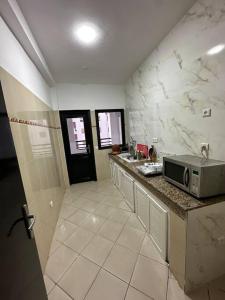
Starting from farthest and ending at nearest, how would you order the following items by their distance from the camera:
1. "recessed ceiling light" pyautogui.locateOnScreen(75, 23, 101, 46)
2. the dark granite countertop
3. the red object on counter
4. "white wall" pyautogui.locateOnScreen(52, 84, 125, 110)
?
"white wall" pyautogui.locateOnScreen(52, 84, 125, 110)
the red object on counter
"recessed ceiling light" pyautogui.locateOnScreen(75, 23, 101, 46)
the dark granite countertop

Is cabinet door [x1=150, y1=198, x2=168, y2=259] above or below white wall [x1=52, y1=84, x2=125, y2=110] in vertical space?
below

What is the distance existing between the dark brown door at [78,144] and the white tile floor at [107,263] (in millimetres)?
1543

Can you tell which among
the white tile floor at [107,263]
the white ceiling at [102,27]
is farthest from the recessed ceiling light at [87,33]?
the white tile floor at [107,263]

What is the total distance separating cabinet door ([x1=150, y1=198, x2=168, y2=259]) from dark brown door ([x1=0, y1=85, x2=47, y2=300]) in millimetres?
1216

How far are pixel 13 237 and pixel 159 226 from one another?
143cm

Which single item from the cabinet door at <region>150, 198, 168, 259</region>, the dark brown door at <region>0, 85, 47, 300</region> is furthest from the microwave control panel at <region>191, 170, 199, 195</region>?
the dark brown door at <region>0, 85, 47, 300</region>

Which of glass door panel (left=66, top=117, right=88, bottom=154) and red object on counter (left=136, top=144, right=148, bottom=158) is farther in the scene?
glass door panel (left=66, top=117, right=88, bottom=154)

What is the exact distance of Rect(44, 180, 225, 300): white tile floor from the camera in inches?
53.5

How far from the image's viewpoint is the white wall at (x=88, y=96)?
3.66 m

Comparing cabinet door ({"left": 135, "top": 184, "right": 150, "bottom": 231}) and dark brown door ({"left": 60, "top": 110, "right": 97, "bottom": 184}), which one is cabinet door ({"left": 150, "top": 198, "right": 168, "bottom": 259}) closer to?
cabinet door ({"left": 135, "top": 184, "right": 150, "bottom": 231})

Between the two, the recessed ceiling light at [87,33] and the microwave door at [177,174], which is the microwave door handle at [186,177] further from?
the recessed ceiling light at [87,33]

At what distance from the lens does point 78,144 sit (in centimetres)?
404

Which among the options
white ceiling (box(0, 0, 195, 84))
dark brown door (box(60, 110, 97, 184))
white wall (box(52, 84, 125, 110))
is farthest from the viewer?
dark brown door (box(60, 110, 97, 184))

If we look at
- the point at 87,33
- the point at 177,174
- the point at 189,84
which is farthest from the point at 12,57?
the point at 177,174
